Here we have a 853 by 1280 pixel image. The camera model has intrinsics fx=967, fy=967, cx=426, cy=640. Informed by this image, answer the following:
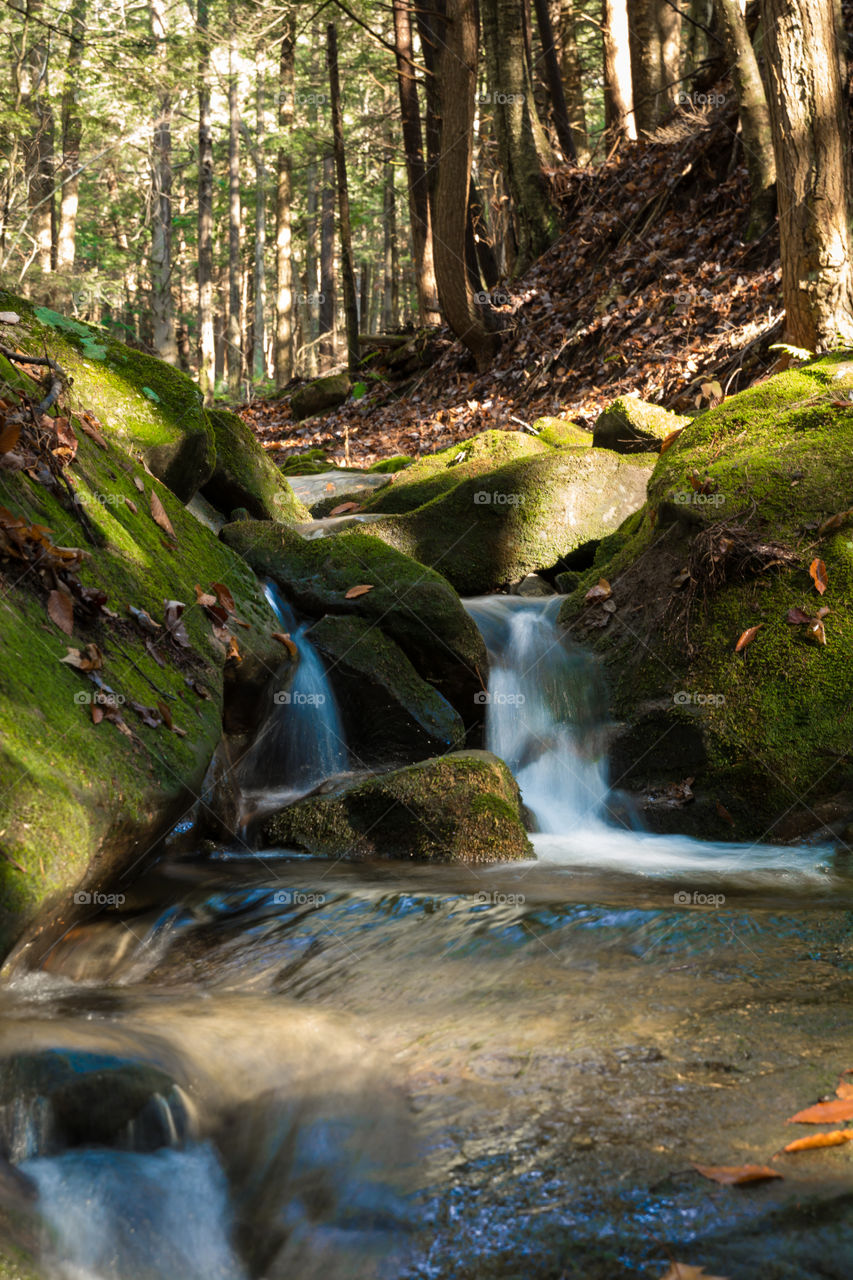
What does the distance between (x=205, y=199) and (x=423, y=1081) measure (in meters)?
27.2

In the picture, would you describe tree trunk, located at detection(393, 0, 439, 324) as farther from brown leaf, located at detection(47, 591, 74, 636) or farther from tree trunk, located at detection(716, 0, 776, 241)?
brown leaf, located at detection(47, 591, 74, 636)

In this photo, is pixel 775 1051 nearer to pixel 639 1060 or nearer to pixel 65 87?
pixel 639 1060

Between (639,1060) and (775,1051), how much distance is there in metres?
0.36

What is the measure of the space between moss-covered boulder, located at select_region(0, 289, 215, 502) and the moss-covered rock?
0.94 meters

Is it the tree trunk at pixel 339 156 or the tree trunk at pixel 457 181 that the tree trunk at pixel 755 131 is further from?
the tree trunk at pixel 339 156

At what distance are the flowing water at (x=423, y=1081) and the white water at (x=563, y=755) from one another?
679mm

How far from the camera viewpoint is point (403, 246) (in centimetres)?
5062

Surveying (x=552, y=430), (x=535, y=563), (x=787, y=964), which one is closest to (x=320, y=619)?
(x=535, y=563)

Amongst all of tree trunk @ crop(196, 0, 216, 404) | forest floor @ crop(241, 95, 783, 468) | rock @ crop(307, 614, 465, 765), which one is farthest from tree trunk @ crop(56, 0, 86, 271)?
rock @ crop(307, 614, 465, 765)

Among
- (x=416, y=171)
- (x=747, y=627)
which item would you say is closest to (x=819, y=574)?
(x=747, y=627)
